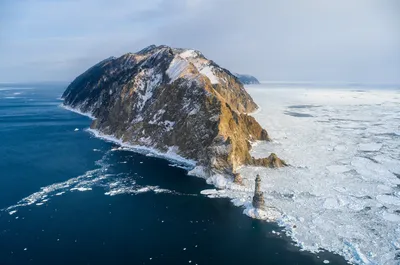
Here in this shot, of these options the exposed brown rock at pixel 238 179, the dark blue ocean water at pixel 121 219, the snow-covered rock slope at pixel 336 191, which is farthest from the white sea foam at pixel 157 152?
the snow-covered rock slope at pixel 336 191

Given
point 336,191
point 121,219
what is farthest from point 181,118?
point 336,191

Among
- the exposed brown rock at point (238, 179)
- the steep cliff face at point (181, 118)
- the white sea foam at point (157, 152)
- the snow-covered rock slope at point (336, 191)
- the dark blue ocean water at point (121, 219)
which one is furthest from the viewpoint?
the white sea foam at point (157, 152)

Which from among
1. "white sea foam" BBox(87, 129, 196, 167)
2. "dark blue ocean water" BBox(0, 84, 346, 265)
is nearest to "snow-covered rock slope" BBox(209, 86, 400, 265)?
"dark blue ocean water" BBox(0, 84, 346, 265)

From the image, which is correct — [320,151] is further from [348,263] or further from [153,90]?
[153,90]

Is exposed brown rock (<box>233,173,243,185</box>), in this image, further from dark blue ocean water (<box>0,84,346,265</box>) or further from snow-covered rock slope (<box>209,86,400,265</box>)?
dark blue ocean water (<box>0,84,346,265</box>)

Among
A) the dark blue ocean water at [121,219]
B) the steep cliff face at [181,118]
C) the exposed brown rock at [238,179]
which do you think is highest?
the steep cliff face at [181,118]

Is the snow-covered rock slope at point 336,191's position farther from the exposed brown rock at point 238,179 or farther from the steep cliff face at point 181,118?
the steep cliff face at point 181,118

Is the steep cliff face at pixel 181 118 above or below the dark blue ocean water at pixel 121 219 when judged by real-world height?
above

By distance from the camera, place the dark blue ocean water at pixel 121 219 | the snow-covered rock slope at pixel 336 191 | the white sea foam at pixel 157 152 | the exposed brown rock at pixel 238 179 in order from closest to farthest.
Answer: the dark blue ocean water at pixel 121 219, the snow-covered rock slope at pixel 336 191, the exposed brown rock at pixel 238 179, the white sea foam at pixel 157 152
